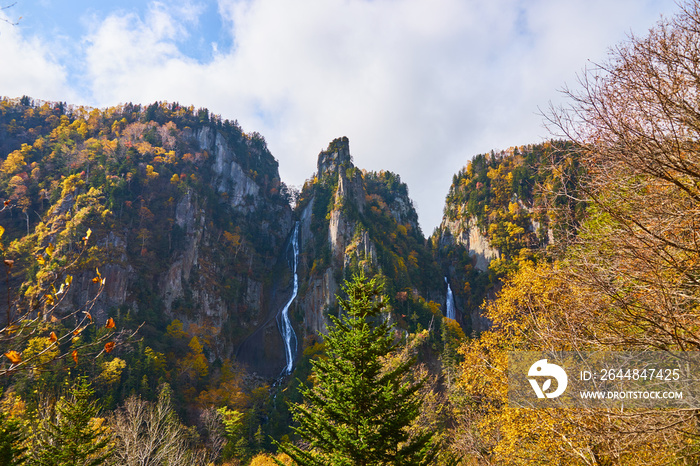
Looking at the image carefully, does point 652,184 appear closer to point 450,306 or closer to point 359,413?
point 359,413

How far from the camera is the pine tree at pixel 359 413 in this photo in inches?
358

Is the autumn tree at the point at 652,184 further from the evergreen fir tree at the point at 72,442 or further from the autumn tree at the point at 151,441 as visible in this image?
the autumn tree at the point at 151,441

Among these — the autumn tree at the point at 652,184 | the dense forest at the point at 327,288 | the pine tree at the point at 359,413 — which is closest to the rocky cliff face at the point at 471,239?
the dense forest at the point at 327,288

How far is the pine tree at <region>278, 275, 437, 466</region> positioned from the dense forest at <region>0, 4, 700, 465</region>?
74 millimetres

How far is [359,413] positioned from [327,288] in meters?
53.0

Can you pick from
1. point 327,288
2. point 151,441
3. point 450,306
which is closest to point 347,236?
point 327,288

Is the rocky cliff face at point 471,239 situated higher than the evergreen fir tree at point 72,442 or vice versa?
the rocky cliff face at point 471,239

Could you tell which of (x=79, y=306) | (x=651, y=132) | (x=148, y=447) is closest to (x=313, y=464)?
(x=651, y=132)

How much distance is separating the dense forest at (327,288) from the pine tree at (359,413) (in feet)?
0.24

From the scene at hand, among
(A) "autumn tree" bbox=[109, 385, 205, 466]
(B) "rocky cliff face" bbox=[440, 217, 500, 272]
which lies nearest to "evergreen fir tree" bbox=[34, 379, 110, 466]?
(A) "autumn tree" bbox=[109, 385, 205, 466]

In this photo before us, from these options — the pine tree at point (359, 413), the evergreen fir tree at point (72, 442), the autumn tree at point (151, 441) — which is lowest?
the autumn tree at point (151, 441)

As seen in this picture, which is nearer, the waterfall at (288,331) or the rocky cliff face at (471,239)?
the waterfall at (288,331)

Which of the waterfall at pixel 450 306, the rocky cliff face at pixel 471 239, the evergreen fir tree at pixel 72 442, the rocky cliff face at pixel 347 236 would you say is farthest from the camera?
the rocky cliff face at pixel 471 239

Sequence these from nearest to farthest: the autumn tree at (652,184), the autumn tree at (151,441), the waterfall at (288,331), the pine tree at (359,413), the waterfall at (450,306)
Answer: the autumn tree at (652,184), the pine tree at (359,413), the autumn tree at (151,441), the waterfall at (288,331), the waterfall at (450,306)
